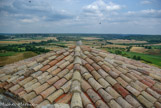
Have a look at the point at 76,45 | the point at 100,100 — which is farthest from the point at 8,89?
the point at 76,45

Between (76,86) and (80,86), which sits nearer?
(76,86)

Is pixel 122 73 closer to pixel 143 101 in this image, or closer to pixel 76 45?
pixel 143 101

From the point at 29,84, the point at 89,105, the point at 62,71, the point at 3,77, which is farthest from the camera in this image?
the point at 3,77

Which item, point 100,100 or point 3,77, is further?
point 3,77

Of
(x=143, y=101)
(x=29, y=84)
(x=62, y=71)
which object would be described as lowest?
(x=143, y=101)

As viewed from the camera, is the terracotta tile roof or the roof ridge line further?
the terracotta tile roof

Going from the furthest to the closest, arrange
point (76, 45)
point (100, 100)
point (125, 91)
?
point (76, 45), point (125, 91), point (100, 100)

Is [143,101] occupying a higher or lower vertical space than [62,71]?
lower

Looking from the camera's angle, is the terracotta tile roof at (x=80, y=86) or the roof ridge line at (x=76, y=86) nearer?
the roof ridge line at (x=76, y=86)
